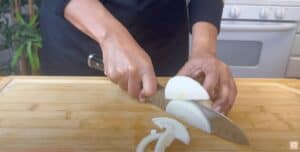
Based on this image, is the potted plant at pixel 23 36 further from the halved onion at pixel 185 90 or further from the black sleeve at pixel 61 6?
the halved onion at pixel 185 90

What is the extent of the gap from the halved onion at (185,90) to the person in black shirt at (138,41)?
0.11 ft

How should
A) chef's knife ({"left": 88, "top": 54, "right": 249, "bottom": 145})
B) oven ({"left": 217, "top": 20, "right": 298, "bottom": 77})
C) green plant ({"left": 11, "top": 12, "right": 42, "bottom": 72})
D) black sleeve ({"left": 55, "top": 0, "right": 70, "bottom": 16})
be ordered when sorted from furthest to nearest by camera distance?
oven ({"left": 217, "top": 20, "right": 298, "bottom": 77}) → green plant ({"left": 11, "top": 12, "right": 42, "bottom": 72}) → black sleeve ({"left": 55, "top": 0, "right": 70, "bottom": 16}) → chef's knife ({"left": 88, "top": 54, "right": 249, "bottom": 145})

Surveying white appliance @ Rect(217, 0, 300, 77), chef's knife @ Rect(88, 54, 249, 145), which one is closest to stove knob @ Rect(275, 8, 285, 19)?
white appliance @ Rect(217, 0, 300, 77)

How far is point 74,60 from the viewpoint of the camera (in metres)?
0.79

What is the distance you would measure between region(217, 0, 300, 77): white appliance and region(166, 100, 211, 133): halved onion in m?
0.86

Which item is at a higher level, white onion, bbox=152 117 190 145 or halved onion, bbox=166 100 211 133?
halved onion, bbox=166 100 211 133

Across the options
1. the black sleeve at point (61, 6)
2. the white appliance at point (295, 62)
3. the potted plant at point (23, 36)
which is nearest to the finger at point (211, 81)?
the black sleeve at point (61, 6)

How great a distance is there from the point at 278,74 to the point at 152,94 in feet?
3.60

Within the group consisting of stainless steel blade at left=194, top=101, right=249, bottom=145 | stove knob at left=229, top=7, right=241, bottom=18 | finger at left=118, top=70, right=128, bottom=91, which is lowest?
stainless steel blade at left=194, top=101, right=249, bottom=145

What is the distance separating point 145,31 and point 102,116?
0.73 feet

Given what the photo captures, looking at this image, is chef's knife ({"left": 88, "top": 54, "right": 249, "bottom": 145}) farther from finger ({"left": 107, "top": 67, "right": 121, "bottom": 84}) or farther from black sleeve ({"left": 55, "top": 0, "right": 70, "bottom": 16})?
black sleeve ({"left": 55, "top": 0, "right": 70, "bottom": 16})

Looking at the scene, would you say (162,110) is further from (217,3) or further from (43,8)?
Answer: (43,8)

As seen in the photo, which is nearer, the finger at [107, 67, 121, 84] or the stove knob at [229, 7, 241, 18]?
the finger at [107, 67, 121, 84]

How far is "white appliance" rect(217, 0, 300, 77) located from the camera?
1.35 m
